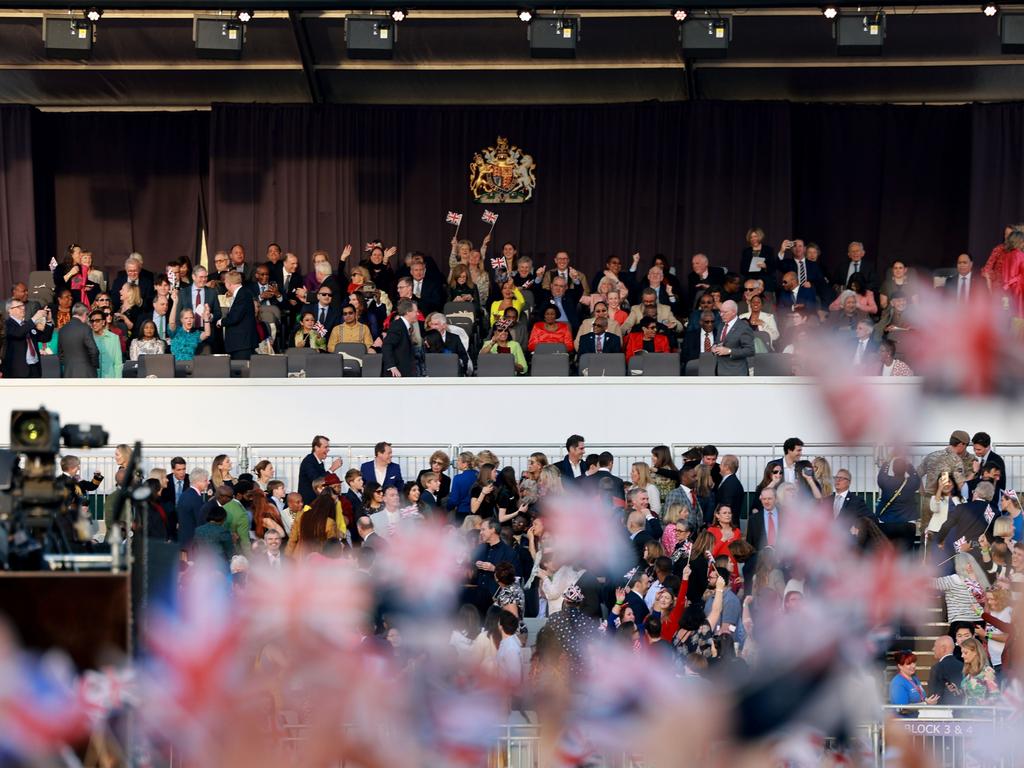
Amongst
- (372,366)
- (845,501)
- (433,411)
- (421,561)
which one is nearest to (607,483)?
(845,501)

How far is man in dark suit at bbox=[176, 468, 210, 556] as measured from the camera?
12438 mm

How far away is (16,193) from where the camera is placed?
20.5m

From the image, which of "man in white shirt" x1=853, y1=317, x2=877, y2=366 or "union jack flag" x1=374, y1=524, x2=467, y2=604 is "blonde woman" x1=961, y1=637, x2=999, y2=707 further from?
"union jack flag" x1=374, y1=524, x2=467, y2=604

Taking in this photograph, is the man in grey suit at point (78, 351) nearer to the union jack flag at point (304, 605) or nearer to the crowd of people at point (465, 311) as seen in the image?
the crowd of people at point (465, 311)

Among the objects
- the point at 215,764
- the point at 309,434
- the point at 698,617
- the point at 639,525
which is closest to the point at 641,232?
the point at 309,434

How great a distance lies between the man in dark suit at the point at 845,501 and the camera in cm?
1205

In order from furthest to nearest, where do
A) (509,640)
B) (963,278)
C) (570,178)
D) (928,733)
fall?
(570,178), (963,278), (509,640), (928,733)

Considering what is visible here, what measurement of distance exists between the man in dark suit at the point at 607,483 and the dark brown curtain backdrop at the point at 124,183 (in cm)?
932

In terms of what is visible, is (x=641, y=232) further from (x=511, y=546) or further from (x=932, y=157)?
(x=511, y=546)

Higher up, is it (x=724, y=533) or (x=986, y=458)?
(x=986, y=458)

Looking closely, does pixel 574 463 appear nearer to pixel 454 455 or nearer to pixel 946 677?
pixel 454 455

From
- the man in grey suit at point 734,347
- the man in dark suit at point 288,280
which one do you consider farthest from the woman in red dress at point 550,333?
the man in dark suit at point 288,280

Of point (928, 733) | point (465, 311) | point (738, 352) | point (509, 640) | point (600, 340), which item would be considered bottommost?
point (928, 733)

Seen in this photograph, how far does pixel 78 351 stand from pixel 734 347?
5933 mm
